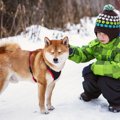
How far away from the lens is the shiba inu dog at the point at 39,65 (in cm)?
380

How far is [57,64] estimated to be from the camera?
3.86 metres

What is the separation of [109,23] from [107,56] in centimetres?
34

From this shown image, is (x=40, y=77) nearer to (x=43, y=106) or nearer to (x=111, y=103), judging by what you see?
(x=43, y=106)

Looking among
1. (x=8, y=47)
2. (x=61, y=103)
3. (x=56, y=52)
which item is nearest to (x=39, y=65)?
(x=56, y=52)

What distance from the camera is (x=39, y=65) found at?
155 inches

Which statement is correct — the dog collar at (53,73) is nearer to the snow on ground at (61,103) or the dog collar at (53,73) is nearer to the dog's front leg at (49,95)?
the dog's front leg at (49,95)

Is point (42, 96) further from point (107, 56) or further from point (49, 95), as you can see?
point (107, 56)

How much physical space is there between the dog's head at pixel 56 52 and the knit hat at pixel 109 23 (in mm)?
403

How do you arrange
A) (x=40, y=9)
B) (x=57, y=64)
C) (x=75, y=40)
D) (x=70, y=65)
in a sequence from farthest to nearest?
(x=40, y=9)
(x=75, y=40)
(x=70, y=65)
(x=57, y=64)

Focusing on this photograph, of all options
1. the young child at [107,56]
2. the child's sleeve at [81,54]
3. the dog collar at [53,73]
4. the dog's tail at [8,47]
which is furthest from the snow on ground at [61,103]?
the dog's tail at [8,47]

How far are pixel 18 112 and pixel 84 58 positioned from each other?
0.88 meters

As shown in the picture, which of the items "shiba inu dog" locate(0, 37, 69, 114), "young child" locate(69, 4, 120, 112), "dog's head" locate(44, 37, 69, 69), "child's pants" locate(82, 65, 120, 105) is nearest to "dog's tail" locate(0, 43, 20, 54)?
"shiba inu dog" locate(0, 37, 69, 114)

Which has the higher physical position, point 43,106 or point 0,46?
point 0,46

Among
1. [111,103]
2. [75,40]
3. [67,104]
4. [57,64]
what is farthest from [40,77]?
[75,40]
